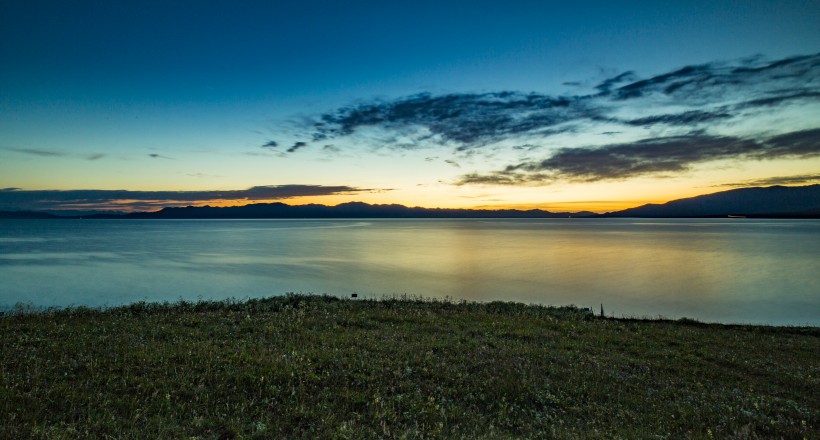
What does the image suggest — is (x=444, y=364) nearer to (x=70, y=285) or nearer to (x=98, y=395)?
(x=98, y=395)

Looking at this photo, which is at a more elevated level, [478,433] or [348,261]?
[478,433]

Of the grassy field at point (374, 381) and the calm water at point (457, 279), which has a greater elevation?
the grassy field at point (374, 381)

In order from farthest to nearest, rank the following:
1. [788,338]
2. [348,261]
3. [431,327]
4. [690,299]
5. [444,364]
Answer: [348,261] → [690,299] → [788,338] → [431,327] → [444,364]

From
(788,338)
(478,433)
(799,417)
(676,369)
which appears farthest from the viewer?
(788,338)

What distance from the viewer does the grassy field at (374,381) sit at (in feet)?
29.8

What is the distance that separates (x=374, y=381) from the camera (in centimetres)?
1189

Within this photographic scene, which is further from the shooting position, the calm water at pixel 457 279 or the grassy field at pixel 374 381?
the calm water at pixel 457 279

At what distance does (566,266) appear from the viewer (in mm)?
73750

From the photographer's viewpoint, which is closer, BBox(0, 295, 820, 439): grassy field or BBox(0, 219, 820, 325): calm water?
BBox(0, 295, 820, 439): grassy field

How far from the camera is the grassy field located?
9.09 meters

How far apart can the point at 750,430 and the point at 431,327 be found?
12.1 meters

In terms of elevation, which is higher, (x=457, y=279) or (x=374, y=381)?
(x=374, y=381)

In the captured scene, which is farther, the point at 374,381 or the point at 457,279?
the point at 457,279

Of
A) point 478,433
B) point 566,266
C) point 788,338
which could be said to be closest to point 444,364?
point 478,433
